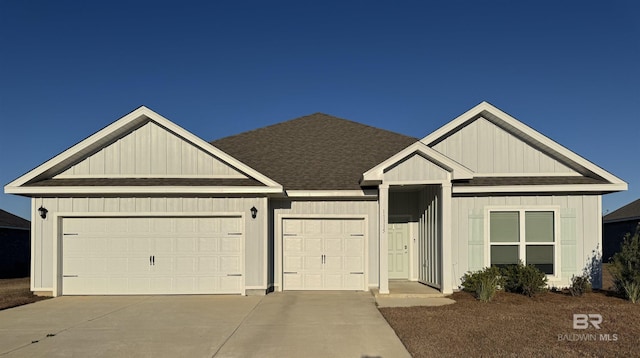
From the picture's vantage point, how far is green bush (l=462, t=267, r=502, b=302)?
12.1 m

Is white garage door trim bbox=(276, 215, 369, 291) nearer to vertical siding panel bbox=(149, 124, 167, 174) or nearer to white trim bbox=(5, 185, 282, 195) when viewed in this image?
white trim bbox=(5, 185, 282, 195)

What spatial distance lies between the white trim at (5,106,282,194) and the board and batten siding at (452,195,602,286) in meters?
5.03

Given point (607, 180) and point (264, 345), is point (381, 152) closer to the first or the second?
point (607, 180)

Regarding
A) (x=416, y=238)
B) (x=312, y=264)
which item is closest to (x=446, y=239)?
(x=416, y=238)

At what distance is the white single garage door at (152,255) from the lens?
542 inches

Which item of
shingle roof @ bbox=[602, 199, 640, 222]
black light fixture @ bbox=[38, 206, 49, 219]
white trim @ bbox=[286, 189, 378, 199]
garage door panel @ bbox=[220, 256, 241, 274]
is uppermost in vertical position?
white trim @ bbox=[286, 189, 378, 199]

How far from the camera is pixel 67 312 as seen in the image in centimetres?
1133

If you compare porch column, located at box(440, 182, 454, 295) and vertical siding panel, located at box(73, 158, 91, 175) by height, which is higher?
vertical siding panel, located at box(73, 158, 91, 175)

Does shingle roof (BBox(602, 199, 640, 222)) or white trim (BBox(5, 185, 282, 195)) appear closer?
white trim (BBox(5, 185, 282, 195))

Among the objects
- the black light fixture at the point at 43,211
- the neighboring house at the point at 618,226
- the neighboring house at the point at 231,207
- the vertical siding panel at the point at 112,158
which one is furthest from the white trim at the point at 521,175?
the neighboring house at the point at 618,226

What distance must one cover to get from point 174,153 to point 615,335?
35.6 ft

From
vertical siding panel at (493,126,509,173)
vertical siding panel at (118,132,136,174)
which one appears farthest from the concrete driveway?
vertical siding panel at (493,126,509,173)

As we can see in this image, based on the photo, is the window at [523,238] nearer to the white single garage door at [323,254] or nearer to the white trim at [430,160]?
the white trim at [430,160]

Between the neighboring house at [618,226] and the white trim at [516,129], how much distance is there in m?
15.6
